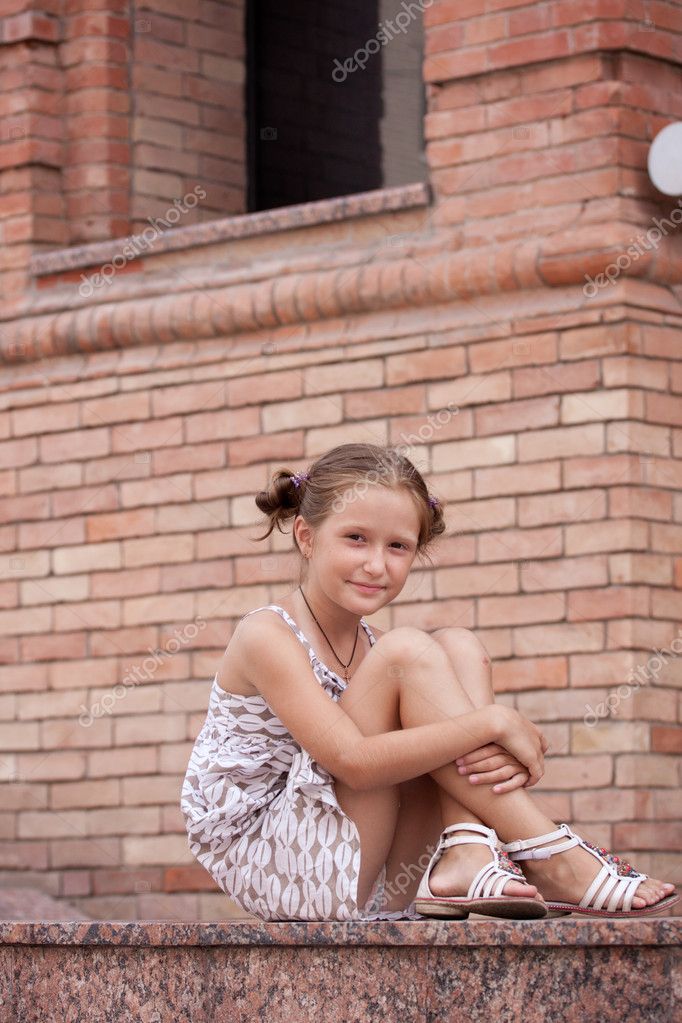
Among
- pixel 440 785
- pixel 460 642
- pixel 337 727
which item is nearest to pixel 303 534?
pixel 460 642

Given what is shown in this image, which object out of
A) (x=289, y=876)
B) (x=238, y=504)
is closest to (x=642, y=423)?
(x=238, y=504)

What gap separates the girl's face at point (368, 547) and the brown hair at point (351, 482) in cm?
2

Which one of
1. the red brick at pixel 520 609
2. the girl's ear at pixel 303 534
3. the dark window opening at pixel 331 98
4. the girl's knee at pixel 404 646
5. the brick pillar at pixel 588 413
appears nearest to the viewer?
the girl's knee at pixel 404 646

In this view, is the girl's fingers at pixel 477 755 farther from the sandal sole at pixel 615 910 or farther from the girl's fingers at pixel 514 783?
the sandal sole at pixel 615 910

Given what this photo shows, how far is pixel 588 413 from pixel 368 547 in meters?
2.44

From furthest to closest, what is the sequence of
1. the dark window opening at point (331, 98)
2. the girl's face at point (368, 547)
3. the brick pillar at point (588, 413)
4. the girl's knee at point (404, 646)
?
1. the dark window opening at point (331, 98)
2. the brick pillar at point (588, 413)
3. the girl's face at point (368, 547)
4. the girl's knee at point (404, 646)

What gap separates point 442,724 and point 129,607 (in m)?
3.81

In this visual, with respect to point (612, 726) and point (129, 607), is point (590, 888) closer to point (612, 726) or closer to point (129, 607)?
point (612, 726)

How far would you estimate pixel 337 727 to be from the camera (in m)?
3.62

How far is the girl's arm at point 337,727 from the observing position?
3.53 meters

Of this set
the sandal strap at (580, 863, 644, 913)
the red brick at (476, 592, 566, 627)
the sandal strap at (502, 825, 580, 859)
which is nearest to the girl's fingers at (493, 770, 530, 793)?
the sandal strap at (502, 825, 580, 859)

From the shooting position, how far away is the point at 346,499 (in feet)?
12.7

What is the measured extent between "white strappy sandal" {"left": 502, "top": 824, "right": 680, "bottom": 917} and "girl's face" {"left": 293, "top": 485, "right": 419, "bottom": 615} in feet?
1.93

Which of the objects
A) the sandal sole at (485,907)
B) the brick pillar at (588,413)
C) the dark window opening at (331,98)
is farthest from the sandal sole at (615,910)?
the dark window opening at (331,98)
